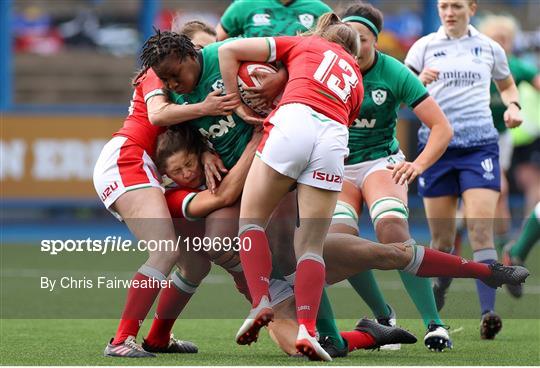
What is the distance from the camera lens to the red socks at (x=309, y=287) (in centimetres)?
582

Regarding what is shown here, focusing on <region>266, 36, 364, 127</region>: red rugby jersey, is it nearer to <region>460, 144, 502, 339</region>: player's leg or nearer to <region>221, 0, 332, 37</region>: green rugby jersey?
<region>460, 144, 502, 339</region>: player's leg

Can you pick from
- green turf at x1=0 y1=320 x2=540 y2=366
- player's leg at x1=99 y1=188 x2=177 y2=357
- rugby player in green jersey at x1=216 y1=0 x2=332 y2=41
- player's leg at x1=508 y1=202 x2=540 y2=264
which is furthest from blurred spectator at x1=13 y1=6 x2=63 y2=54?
player's leg at x1=99 y1=188 x2=177 y2=357

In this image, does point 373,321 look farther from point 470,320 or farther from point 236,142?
point 470,320

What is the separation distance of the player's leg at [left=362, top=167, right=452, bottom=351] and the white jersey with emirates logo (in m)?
1.13

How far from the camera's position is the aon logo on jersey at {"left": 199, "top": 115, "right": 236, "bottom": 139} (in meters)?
6.39

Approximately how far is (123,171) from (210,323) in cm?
211

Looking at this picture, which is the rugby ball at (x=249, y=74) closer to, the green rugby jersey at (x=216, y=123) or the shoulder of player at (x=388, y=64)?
the green rugby jersey at (x=216, y=123)

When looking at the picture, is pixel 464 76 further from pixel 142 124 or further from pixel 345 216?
pixel 142 124

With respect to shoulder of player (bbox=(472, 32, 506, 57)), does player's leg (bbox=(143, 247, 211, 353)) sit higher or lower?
lower

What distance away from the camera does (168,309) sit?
21.8 ft

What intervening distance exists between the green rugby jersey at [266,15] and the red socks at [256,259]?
251 cm

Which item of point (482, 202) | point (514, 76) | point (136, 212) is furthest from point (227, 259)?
point (514, 76)

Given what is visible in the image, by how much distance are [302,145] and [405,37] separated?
58.3ft

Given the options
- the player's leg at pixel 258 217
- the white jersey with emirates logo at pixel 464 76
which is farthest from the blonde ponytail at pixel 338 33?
the white jersey with emirates logo at pixel 464 76
